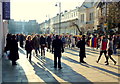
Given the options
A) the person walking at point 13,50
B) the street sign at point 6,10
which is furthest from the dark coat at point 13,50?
the street sign at point 6,10

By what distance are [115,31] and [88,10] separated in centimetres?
2308

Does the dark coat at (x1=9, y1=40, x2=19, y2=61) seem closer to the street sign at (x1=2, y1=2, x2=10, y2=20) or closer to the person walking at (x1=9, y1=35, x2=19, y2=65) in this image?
the person walking at (x1=9, y1=35, x2=19, y2=65)

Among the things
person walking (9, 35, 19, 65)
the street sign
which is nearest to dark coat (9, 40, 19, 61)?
person walking (9, 35, 19, 65)

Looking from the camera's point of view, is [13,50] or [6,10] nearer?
[13,50]

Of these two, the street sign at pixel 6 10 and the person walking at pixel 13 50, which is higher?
the street sign at pixel 6 10

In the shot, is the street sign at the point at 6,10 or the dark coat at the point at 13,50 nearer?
the dark coat at the point at 13,50

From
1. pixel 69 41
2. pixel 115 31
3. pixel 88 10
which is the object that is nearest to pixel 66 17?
pixel 88 10

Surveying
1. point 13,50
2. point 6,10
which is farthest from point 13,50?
point 6,10

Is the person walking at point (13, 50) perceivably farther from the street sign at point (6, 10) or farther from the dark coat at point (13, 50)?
the street sign at point (6, 10)

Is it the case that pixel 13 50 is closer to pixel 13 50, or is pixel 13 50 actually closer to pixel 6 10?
pixel 13 50

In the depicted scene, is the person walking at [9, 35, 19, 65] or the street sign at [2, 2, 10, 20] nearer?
the person walking at [9, 35, 19, 65]

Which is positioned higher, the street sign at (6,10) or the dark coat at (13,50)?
the street sign at (6,10)

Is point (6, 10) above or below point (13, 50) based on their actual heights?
above

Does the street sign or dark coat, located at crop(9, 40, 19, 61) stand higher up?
the street sign
